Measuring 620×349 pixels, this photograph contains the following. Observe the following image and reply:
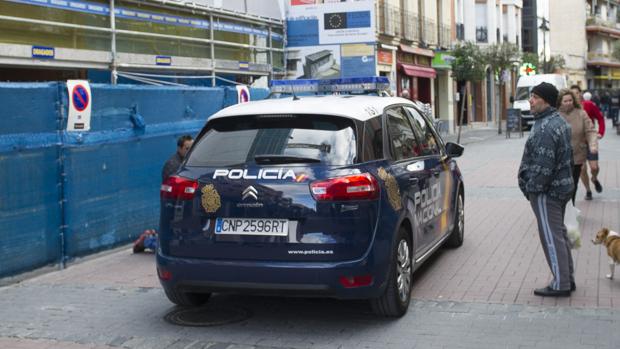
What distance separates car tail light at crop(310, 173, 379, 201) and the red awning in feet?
92.4

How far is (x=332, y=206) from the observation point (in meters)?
5.71

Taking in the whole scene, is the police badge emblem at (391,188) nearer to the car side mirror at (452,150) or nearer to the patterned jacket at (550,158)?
the patterned jacket at (550,158)

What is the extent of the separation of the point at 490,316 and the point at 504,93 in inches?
1923

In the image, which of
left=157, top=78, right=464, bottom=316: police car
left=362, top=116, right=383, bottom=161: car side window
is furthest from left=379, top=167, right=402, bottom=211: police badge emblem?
left=362, top=116, right=383, bottom=161: car side window

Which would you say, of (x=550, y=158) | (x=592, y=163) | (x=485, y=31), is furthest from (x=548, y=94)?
(x=485, y=31)

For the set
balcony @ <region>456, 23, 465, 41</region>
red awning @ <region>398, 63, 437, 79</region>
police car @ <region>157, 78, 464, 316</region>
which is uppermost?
balcony @ <region>456, 23, 465, 41</region>

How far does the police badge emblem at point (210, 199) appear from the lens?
5.92 meters

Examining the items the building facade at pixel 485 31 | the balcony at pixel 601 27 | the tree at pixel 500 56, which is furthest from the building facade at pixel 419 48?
the balcony at pixel 601 27

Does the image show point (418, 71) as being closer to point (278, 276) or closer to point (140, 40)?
point (140, 40)

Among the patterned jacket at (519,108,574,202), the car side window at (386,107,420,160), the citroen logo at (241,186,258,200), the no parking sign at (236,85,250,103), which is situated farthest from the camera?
the no parking sign at (236,85,250,103)

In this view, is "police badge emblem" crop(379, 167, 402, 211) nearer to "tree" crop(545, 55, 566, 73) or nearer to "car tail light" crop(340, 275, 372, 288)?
"car tail light" crop(340, 275, 372, 288)

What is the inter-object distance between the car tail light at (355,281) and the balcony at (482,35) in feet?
140

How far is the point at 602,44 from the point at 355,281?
78930 millimetres

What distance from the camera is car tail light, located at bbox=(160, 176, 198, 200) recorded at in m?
6.02
